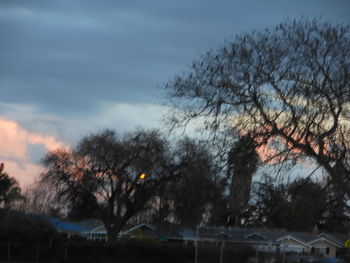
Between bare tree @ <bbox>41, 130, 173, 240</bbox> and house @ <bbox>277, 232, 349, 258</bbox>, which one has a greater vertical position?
bare tree @ <bbox>41, 130, 173, 240</bbox>

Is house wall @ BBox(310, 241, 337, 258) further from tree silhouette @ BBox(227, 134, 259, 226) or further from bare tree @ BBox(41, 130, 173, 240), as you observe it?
tree silhouette @ BBox(227, 134, 259, 226)

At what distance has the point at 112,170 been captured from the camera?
168ft

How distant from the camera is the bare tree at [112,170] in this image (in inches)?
1934

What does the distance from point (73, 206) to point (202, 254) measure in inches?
990

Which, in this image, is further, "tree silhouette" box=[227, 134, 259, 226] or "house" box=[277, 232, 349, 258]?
"house" box=[277, 232, 349, 258]

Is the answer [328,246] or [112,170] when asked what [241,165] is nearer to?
[112,170]

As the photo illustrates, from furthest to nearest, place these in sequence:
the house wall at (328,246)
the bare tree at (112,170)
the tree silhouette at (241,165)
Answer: the house wall at (328,246) → the bare tree at (112,170) → the tree silhouette at (241,165)

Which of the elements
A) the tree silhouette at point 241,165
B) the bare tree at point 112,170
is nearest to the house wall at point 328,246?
the bare tree at point 112,170

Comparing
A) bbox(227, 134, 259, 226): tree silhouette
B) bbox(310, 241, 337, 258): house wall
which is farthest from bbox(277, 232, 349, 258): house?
bbox(227, 134, 259, 226): tree silhouette

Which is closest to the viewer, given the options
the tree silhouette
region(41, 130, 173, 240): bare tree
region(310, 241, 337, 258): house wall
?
the tree silhouette

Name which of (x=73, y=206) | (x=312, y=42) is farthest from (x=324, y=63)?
(x=73, y=206)

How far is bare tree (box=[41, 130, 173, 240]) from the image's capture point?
49.1 metres

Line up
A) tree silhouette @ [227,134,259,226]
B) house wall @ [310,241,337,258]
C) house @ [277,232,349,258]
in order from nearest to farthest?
tree silhouette @ [227,134,259,226] < house @ [277,232,349,258] < house wall @ [310,241,337,258]

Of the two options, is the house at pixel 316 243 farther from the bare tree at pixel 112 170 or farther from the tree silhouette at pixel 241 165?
the tree silhouette at pixel 241 165
